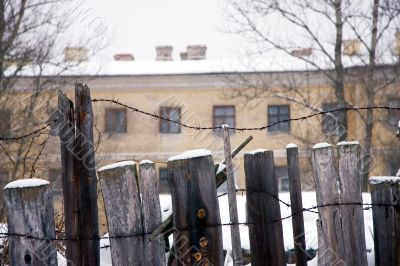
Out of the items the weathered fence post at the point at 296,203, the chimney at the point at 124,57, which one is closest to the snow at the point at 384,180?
the weathered fence post at the point at 296,203

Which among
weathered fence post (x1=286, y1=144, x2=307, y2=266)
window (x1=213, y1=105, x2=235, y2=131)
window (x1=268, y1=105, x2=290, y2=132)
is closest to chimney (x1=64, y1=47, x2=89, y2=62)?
window (x1=213, y1=105, x2=235, y2=131)

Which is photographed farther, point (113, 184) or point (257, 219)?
point (257, 219)

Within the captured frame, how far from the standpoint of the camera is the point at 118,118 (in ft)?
77.3

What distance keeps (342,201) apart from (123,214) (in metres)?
1.05

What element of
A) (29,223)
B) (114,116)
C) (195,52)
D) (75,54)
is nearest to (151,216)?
(29,223)

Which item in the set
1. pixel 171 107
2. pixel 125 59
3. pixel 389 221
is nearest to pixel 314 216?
A: pixel 389 221

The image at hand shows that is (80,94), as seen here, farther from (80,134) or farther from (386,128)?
(386,128)

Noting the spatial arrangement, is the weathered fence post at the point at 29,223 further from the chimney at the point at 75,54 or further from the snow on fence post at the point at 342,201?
A: the chimney at the point at 75,54

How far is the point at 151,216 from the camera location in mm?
2613

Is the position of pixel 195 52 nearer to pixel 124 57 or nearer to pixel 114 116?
pixel 124 57

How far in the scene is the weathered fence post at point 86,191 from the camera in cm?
259

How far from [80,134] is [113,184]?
1.06ft

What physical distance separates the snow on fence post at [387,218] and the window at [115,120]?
67.7 feet

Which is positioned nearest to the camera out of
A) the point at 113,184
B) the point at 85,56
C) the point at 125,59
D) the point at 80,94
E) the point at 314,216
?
the point at 113,184
